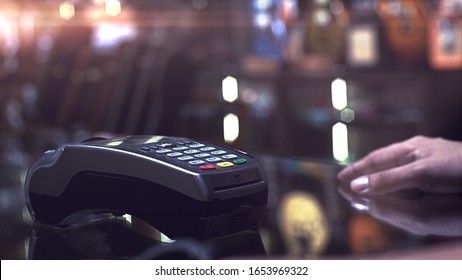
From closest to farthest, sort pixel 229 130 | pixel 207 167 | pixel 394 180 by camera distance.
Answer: pixel 207 167 → pixel 394 180 → pixel 229 130

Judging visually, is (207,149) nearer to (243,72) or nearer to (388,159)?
(388,159)

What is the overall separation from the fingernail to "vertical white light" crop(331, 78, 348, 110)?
1.73m

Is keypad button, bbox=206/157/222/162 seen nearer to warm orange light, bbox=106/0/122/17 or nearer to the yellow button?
the yellow button

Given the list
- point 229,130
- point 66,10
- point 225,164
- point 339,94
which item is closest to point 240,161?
point 225,164

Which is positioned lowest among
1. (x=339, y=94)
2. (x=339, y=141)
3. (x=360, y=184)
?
(x=339, y=141)

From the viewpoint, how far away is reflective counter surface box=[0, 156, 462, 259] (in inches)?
15.0

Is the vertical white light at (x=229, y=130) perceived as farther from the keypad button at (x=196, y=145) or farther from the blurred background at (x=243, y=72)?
the keypad button at (x=196, y=145)

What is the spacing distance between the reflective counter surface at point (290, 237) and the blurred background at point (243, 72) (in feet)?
2.73

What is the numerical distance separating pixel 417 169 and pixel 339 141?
1.85 meters

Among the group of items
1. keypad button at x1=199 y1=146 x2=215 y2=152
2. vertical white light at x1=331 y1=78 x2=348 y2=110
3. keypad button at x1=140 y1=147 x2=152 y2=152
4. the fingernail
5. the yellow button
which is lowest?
vertical white light at x1=331 y1=78 x2=348 y2=110

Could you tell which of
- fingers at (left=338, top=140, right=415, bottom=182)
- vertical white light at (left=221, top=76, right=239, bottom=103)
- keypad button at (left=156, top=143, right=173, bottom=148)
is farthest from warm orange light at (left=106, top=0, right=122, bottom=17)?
keypad button at (left=156, top=143, right=173, bottom=148)

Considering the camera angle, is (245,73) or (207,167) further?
(245,73)

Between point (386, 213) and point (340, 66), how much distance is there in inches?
73.6

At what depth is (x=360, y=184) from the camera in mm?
532
